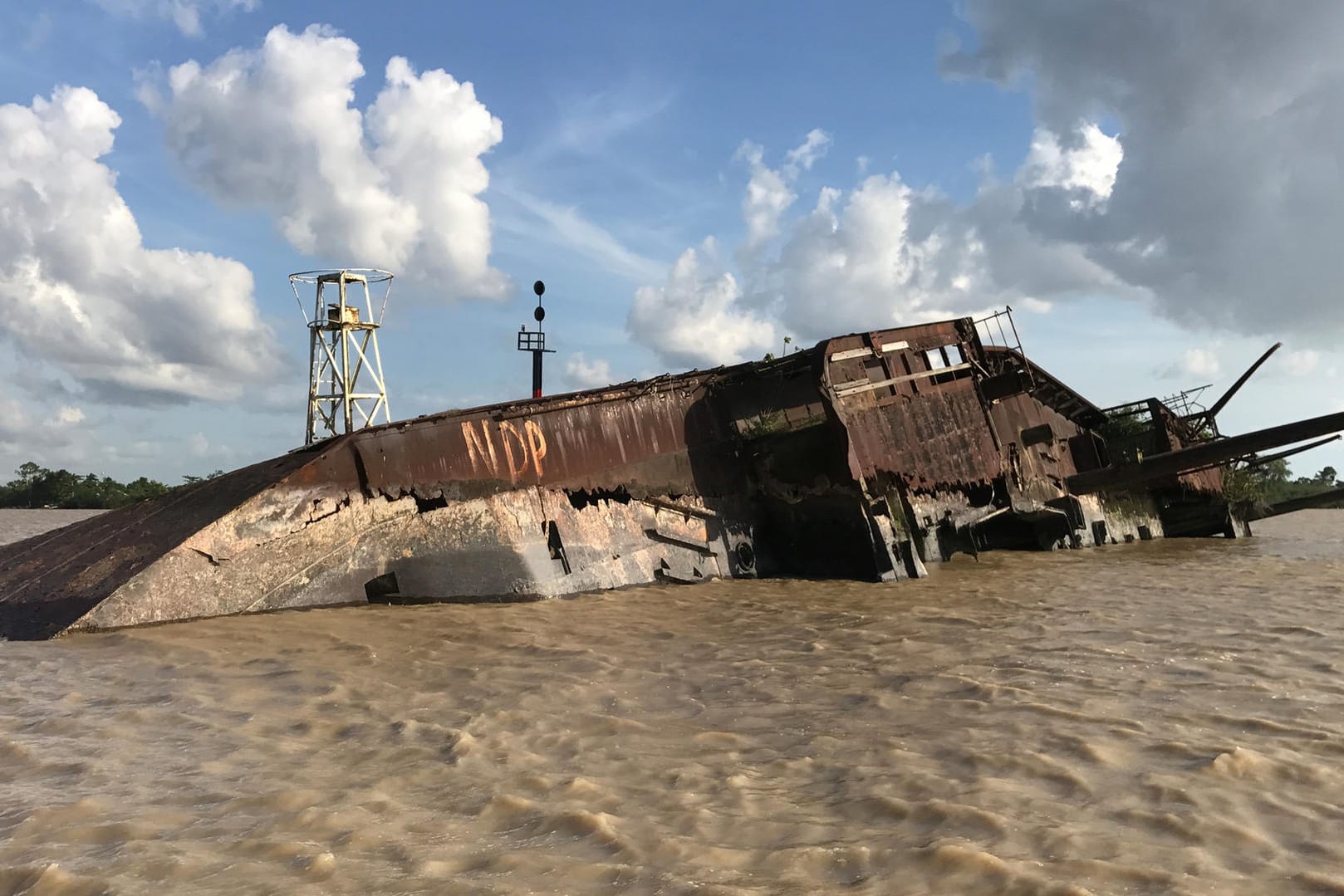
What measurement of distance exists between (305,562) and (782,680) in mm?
4117

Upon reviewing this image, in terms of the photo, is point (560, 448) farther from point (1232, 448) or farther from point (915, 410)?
point (1232, 448)

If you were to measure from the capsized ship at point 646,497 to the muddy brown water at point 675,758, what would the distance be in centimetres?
88

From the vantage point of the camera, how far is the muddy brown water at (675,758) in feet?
7.75

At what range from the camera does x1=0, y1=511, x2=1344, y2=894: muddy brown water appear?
2.36m

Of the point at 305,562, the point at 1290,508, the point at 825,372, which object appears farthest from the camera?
the point at 1290,508

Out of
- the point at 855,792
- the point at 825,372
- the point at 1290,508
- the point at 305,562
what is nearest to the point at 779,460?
the point at 825,372

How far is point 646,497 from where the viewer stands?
30.0 feet

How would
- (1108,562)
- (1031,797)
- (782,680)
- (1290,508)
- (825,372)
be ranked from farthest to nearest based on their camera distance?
(1290,508)
(1108,562)
(825,372)
(782,680)
(1031,797)

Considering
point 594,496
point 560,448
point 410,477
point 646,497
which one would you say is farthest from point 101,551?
point 646,497

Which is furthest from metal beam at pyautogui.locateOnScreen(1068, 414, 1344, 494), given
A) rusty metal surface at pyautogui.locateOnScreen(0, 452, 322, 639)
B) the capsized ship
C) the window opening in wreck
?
rusty metal surface at pyautogui.locateOnScreen(0, 452, 322, 639)

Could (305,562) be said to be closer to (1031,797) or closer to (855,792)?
(855,792)

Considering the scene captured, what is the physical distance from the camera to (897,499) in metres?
10.1

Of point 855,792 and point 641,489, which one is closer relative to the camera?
point 855,792

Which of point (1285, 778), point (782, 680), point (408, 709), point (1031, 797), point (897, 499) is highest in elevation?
point (897, 499)
